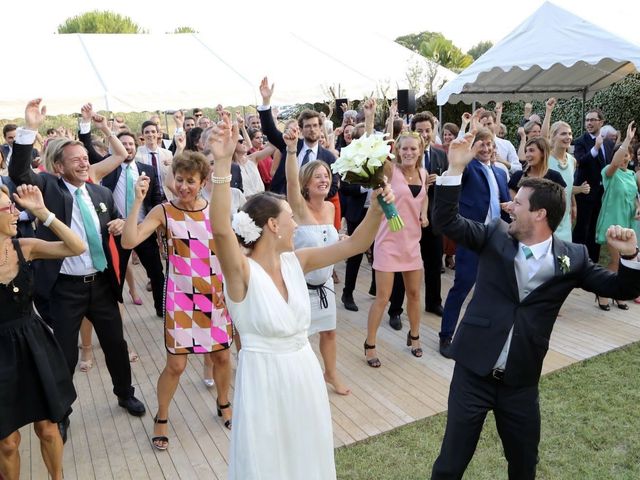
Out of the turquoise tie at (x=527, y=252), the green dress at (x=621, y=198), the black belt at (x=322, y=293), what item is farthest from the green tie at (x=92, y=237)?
the green dress at (x=621, y=198)

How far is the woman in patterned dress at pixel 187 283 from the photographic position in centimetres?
391

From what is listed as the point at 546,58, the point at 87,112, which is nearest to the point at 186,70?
the point at 87,112

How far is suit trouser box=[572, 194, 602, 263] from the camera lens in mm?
7967

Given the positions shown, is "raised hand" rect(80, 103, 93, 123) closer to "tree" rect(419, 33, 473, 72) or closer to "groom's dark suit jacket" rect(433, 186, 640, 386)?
"groom's dark suit jacket" rect(433, 186, 640, 386)

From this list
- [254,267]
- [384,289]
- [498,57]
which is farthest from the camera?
[498,57]

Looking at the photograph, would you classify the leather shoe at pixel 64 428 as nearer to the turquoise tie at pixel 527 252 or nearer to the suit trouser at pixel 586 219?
the turquoise tie at pixel 527 252

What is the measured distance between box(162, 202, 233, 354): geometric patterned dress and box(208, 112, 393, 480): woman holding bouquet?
1419mm

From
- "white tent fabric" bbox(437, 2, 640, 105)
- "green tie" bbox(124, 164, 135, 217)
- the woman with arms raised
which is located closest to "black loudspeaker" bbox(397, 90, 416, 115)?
"white tent fabric" bbox(437, 2, 640, 105)

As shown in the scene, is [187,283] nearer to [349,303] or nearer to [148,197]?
[148,197]

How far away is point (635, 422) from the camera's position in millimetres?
4148

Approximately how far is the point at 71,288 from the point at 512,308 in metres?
3.11

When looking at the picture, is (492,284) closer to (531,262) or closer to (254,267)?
(531,262)

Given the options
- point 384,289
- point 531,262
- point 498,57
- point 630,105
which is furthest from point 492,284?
point 630,105

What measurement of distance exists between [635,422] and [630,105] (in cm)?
1141
